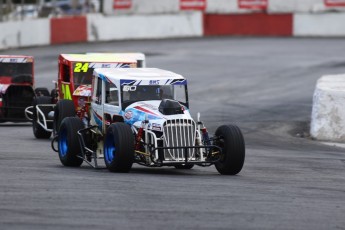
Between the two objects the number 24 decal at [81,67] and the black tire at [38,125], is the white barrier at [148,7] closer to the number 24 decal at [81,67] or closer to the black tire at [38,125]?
the black tire at [38,125]

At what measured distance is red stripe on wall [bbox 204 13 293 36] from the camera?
47544 millimetres

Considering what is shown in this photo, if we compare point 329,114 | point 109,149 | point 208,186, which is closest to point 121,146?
point 109,149

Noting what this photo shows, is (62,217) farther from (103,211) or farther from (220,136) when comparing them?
(220,136)

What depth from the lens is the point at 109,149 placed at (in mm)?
13859

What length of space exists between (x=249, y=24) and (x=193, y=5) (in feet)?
10.4

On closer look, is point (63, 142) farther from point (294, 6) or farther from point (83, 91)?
point (294, 6)

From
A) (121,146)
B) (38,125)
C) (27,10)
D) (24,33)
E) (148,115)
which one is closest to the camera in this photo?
(121,146)

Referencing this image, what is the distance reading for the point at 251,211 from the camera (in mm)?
10570

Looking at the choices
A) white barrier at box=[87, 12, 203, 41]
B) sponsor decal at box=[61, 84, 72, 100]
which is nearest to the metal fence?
white barrier at box=[87, 12, 203, 41]

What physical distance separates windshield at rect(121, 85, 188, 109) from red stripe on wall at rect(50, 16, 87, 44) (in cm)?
2922

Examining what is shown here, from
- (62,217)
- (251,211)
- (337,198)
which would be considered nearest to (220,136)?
(337,198)

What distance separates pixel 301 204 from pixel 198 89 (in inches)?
798

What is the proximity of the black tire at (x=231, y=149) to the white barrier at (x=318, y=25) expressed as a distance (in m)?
33.2

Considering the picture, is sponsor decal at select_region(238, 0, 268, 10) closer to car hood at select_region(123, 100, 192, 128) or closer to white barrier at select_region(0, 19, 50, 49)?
white barrier at select_region(0, 19, 50, 49)
